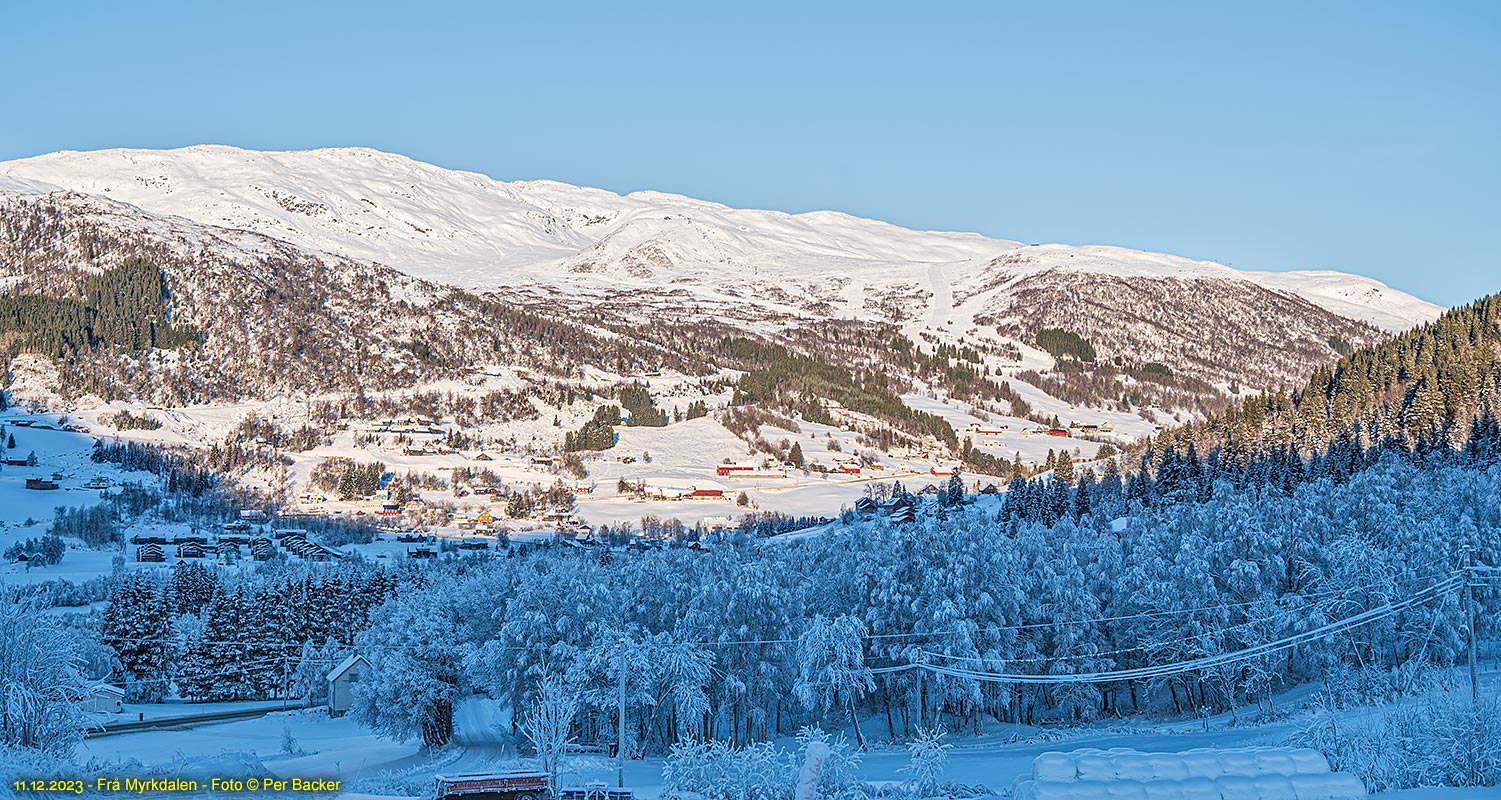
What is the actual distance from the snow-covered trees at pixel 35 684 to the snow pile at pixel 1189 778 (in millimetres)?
31412

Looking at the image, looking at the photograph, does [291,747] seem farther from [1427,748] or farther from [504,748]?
[1427,748]

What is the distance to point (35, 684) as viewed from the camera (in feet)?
137

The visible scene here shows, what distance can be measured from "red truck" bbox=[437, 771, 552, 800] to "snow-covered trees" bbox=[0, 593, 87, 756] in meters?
14.6

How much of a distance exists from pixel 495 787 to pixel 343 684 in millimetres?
56316

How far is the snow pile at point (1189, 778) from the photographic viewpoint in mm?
28250

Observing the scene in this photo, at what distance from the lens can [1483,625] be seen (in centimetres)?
5731

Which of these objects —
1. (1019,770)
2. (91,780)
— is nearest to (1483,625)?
(1019,770)

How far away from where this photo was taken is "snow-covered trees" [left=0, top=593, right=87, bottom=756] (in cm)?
3959

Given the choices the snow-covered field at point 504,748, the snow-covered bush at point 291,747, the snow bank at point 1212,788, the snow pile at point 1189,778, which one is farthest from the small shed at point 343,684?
the snow bank at point 1212,788

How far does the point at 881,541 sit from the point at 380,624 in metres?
31.4

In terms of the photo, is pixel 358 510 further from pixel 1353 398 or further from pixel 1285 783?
pixel 1285 783

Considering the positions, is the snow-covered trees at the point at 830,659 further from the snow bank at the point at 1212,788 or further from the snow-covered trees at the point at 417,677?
the snow bank at the point at 1212,788

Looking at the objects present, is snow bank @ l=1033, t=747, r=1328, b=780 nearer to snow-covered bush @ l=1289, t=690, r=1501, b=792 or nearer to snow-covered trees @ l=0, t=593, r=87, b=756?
snow-covered bush @ l=1289, t=690, r=1501, b=792

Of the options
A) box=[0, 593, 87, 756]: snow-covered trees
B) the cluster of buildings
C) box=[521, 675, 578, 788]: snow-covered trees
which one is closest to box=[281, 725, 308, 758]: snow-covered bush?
box=[0, 593, 87, 756]: snow-covered trees
